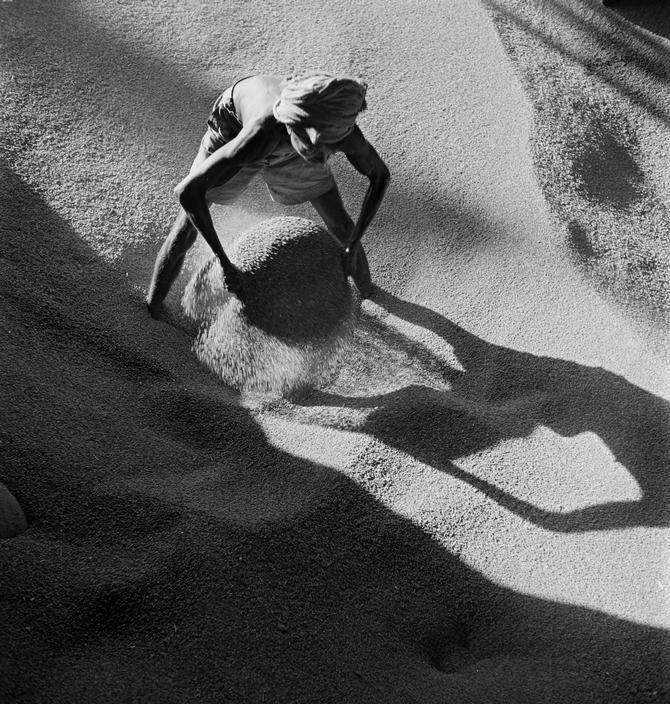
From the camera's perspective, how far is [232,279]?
2.72 meters

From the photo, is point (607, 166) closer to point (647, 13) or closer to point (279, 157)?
point (647, 13)

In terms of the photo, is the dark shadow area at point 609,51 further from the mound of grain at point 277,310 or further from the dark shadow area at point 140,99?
the mound of grain at point 277,310

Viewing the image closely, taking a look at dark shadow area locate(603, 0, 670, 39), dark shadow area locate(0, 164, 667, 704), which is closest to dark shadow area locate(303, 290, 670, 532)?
dark shadow area locate(0, 164, 667, 704)

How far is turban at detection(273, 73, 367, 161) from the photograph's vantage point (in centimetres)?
229

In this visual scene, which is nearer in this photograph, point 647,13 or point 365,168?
point 365,168

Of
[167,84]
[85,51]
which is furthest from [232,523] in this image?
[85,51]

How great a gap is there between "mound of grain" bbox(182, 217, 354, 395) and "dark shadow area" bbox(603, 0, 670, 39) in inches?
119

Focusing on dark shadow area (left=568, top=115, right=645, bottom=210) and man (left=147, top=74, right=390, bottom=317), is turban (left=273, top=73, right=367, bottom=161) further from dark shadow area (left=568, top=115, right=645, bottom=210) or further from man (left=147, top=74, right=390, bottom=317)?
dark shadow area (left=568, top=115, right=645, bottom=210)

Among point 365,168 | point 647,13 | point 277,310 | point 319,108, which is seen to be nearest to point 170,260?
point 277,310

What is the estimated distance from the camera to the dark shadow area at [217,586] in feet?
7.23

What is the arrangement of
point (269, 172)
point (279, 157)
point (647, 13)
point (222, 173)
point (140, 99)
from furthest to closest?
point (647, 13) → point (140, 99) → point (269, 172) → point (279, 157) → point (222, 173)

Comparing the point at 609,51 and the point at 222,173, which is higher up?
the point at 222,173

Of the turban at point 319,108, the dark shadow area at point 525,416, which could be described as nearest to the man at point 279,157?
the turban at point 319,108

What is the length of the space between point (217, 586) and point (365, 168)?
1371 mm
